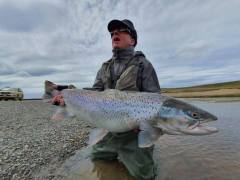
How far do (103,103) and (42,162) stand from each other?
2.52m

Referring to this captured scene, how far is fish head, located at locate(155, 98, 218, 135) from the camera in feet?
12.3

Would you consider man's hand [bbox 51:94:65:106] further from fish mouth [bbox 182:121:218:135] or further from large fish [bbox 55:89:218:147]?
fish mouth [bbox 182:121:218:135]

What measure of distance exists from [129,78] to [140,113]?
38.8 inches

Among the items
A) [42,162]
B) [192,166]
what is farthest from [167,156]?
[42,162]

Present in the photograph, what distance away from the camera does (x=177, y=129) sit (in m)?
3.87

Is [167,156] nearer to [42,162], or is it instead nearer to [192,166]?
[192,166]

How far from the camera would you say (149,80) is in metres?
5.09

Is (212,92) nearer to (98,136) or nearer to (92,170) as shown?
(92,170)

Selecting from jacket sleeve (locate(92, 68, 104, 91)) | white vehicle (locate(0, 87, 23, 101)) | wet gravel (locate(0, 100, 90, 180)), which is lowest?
wet gravel (locate(0, 100, 90, 180))

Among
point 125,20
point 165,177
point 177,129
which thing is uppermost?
point 125,20

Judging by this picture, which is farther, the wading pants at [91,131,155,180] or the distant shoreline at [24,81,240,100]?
the distant shoreline at [24,81,240,100]

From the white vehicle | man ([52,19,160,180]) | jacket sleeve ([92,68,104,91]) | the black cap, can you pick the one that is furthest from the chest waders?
the white vehicle

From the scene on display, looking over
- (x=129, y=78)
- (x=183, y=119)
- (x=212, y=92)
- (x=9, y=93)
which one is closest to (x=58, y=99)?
(x=129, y=78)

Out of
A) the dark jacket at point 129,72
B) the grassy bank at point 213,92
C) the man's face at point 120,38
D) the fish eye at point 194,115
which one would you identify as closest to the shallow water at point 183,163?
the dark jacket at point 129,72
